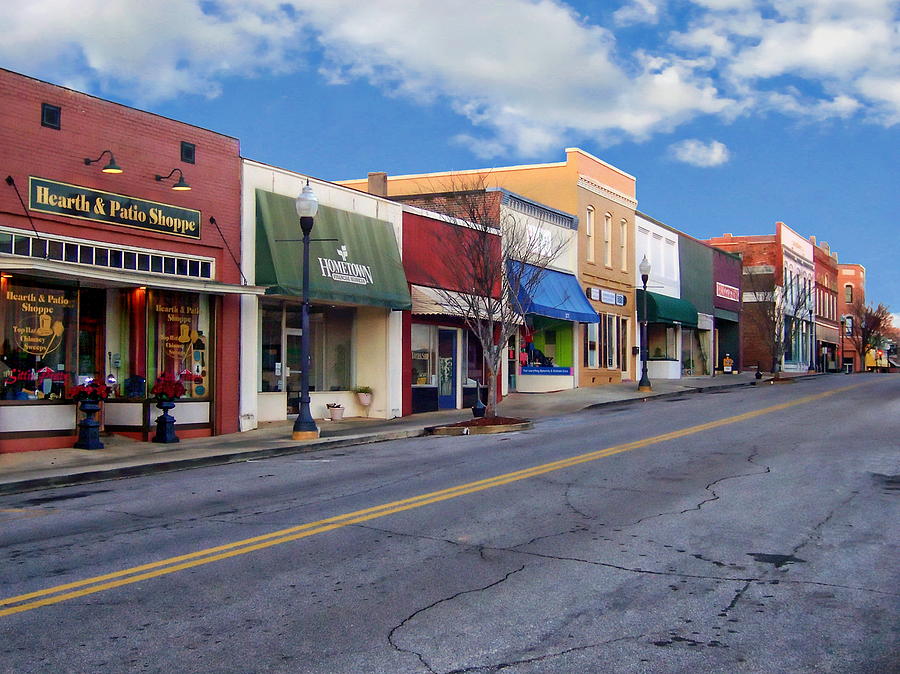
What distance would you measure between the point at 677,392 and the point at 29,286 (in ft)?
72.5

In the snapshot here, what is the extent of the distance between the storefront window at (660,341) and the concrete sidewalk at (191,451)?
55.8 ft

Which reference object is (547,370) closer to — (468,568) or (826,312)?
(468,568)

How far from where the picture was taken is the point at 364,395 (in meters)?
23.3

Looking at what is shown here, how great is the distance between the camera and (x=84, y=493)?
1201cm

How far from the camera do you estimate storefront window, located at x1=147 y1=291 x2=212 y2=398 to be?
1764 cm

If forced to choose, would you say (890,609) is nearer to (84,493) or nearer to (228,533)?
(228,533)

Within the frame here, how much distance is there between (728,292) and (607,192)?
17.6 metres

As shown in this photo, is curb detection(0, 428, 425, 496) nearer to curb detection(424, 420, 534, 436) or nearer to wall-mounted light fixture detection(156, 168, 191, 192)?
curb detection(424, 420, 534, 436)

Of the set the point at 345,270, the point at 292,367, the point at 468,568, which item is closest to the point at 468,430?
the point at 292,367

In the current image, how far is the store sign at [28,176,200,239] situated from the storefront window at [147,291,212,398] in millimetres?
1274

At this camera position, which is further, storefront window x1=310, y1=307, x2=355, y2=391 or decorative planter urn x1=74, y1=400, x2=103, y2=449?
storefront window x1=310, y1=307, x2=355, y2=391

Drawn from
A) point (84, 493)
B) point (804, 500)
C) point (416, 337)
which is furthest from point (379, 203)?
point (804, 500)

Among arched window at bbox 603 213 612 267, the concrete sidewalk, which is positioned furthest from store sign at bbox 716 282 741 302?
the concrete sidewalk

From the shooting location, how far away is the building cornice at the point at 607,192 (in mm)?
34281
